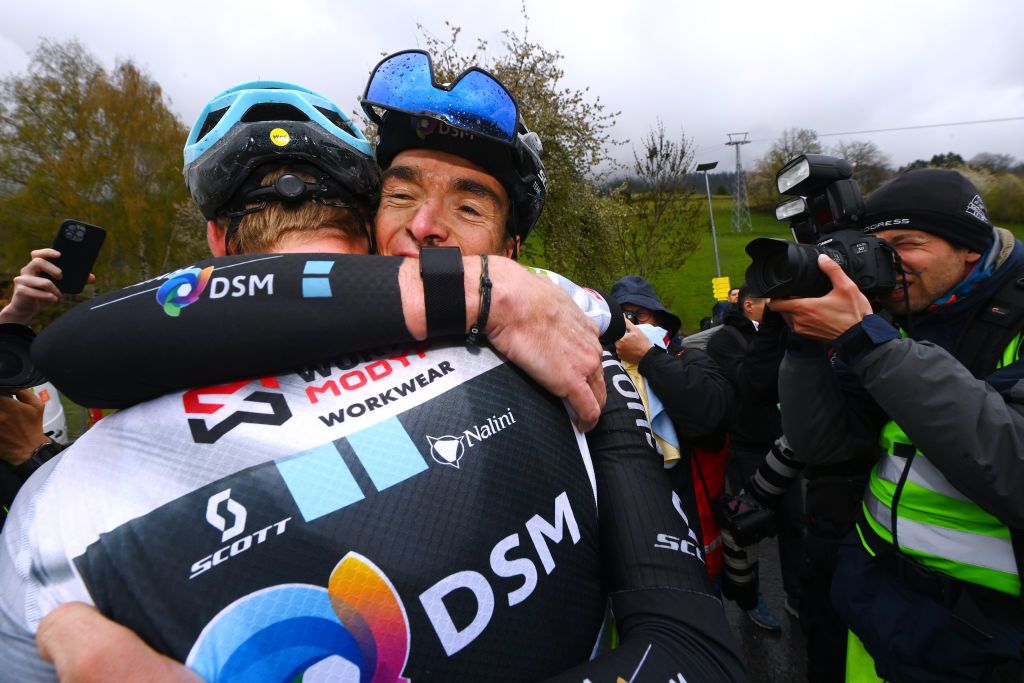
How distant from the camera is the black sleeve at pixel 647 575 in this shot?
0.89 metres

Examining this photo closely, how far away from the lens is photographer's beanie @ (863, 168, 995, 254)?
79.2 inches

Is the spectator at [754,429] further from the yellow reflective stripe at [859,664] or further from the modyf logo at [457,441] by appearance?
the modyf logo at [457,441]

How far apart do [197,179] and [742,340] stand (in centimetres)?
361

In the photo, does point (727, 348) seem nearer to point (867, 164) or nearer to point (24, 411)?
point (24, 411)

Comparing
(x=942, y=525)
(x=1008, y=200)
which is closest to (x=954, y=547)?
(x=942, y=525)

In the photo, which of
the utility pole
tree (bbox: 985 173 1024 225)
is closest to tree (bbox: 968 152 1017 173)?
tree (bbox: 985 173 1024 225)

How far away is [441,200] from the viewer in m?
1.43

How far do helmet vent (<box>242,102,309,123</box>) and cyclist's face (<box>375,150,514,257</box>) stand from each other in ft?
0.93

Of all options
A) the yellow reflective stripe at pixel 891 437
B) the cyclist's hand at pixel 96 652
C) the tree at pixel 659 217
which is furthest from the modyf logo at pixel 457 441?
the tree at pixel 659 217

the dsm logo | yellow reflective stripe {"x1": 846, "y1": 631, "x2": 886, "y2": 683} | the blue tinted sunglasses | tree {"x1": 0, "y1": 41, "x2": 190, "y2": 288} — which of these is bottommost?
yellow reflective stripe {"x1": 846, "y1": 631, "x2": 886, "y2": 683}

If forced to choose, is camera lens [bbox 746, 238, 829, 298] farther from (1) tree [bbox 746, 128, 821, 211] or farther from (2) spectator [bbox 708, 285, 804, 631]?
(1) tree [bbox 746, 128, 821, 211]

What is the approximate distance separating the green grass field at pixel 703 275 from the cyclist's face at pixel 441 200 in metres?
15.4

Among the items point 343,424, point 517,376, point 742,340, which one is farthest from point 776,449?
point 343,424

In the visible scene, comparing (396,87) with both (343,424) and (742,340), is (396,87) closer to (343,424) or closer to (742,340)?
(343,424)
